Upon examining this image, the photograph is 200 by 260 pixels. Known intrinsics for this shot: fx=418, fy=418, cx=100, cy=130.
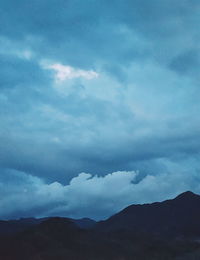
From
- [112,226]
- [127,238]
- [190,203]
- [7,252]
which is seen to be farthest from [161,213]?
[7,252]

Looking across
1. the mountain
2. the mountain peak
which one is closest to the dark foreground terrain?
the mountain

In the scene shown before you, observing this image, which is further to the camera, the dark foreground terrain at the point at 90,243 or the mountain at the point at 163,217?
the mountain at the point at 163,217

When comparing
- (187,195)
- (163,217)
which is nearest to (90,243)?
(163,217)

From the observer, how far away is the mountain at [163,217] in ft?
486

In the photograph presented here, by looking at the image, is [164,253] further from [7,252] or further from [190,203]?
[190,203]

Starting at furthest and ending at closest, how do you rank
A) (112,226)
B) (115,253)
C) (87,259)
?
(112,226), (115,253), (87,259)

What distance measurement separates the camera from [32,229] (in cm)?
9138

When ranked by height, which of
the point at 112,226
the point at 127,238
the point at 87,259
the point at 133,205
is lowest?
the point at 87,259

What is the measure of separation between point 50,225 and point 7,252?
23712mm

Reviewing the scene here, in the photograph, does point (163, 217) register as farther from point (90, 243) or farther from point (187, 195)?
point (90, 243)

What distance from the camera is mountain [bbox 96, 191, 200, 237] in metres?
148

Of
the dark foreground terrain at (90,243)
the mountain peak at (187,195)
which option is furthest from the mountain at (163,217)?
the dark foreground terrain at (90,243)

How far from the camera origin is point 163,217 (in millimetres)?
161875

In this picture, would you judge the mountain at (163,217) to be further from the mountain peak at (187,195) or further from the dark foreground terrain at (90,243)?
the dark foreground terrain at (90,243)
